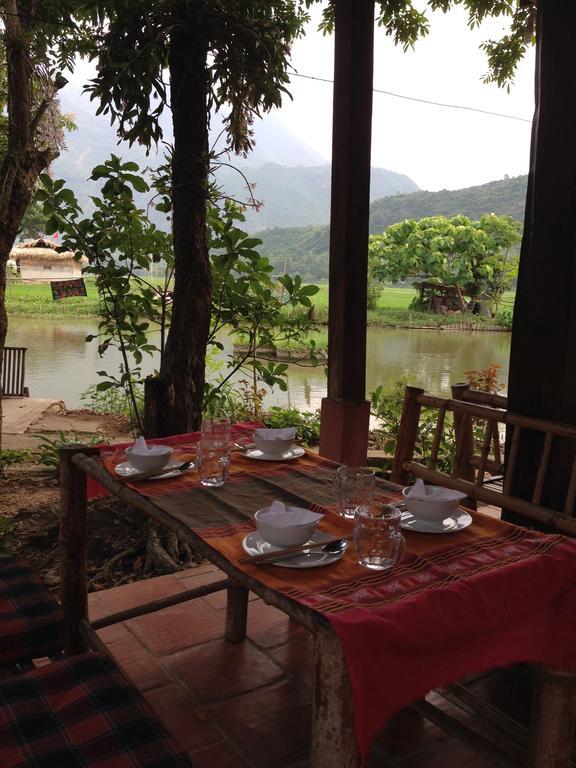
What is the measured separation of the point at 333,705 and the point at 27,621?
2.72 feet

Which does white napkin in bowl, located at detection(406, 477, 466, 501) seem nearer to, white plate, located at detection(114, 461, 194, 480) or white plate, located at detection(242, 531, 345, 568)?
white plate, located at detection(242, 531, 345, 568)

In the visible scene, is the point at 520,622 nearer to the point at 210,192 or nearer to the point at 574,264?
the point at 574,264

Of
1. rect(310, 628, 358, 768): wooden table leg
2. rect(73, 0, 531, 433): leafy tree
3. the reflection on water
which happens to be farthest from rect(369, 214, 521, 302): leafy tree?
rect(310, 628, 358, 768): wooden table leg

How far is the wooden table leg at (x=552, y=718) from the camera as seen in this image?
1.03m

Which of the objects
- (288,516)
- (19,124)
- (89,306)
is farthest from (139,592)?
(89,306)

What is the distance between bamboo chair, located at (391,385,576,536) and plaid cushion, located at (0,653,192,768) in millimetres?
1122

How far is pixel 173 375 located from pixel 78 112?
6.87 meters

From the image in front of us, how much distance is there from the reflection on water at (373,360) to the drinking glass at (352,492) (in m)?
7.44

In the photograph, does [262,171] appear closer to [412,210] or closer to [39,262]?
[412,210]

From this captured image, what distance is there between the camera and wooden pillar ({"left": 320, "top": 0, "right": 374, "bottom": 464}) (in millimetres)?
2373

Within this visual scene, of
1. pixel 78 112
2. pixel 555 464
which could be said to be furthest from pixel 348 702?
pixel 78 112

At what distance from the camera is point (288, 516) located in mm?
1120

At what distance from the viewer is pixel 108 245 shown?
3080 mm

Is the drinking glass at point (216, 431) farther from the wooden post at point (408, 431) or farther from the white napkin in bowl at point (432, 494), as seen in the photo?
the wooden post at point (408, 431)
